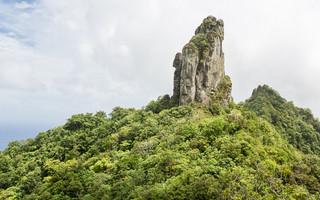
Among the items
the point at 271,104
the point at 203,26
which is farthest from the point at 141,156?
the point at 271,104

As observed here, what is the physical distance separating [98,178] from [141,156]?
18.6ft

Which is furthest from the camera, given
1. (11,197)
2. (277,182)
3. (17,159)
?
(17,159)

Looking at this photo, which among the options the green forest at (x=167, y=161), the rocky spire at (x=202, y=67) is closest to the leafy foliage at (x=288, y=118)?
the green forest at (x=167, y=161)

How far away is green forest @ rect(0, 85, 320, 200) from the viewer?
14.8 metres

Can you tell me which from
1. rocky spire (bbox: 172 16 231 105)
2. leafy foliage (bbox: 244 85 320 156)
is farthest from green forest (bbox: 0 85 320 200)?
rocky spire (bbox: 172 16 231 105)

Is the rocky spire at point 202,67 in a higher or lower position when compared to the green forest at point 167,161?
higher

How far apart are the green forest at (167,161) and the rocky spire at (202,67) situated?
2683mm

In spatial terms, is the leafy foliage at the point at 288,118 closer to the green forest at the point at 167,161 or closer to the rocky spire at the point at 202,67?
the green forest at the point at 167,161

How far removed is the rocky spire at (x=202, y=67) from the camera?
39.0 meters

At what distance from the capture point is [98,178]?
80.3 feet

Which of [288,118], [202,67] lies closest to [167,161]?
[202,67]

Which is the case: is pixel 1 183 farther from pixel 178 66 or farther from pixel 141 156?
pixel 178 66

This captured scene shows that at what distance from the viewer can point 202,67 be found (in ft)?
132

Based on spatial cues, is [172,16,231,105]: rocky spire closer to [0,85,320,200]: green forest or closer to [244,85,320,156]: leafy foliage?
[0,85,320,200]: green forest
